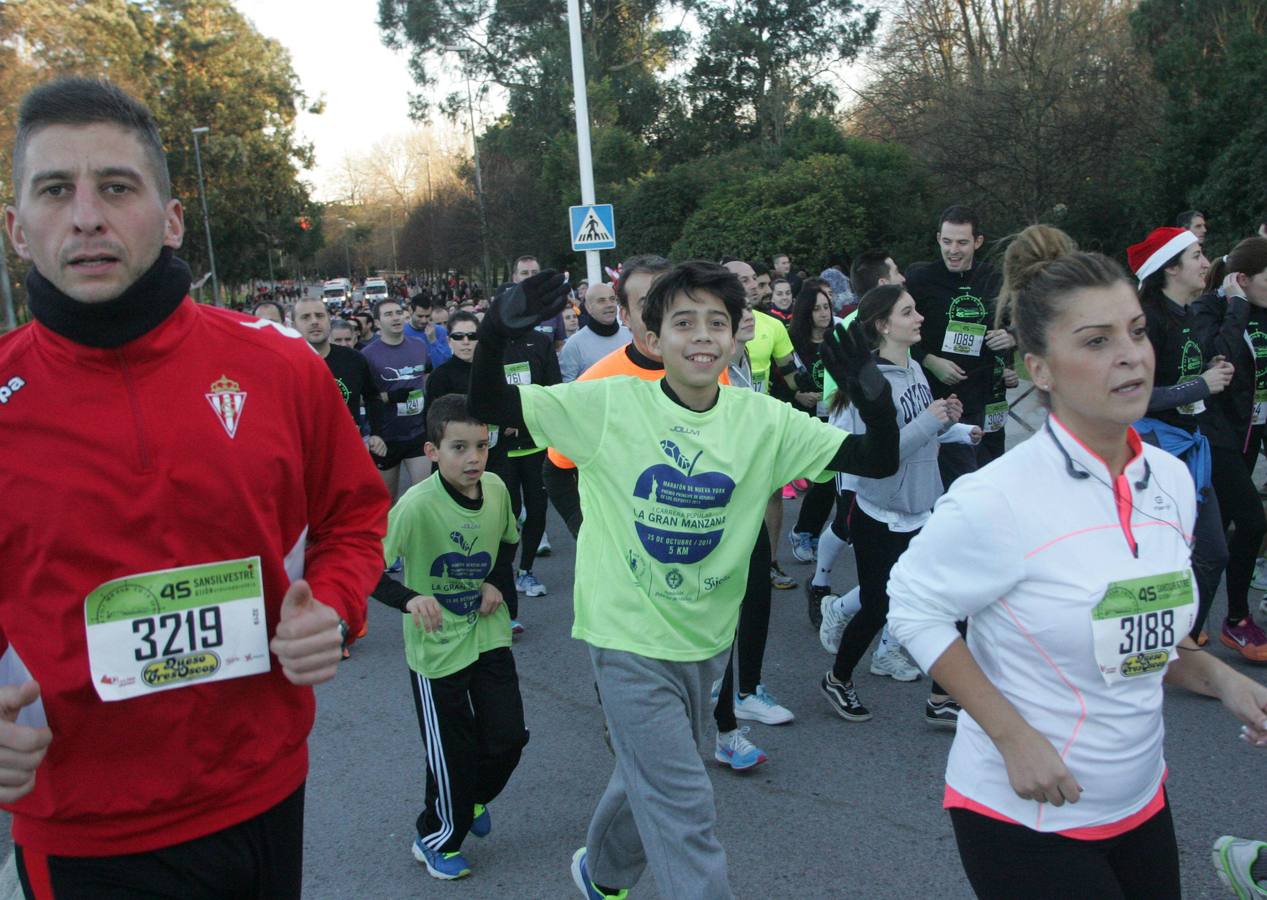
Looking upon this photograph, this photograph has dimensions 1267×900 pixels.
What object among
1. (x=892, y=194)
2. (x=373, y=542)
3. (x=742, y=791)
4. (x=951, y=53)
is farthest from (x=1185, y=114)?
(x=373, y=542)

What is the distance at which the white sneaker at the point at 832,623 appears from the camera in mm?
5715

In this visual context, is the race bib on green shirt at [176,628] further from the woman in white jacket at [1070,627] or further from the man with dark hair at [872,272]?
the man with dark hair at [872,272]

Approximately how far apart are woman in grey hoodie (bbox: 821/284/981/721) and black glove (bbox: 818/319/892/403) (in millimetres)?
1559

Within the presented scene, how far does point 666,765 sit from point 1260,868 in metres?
1.69

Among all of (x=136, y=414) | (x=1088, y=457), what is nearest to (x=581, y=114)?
(x=1088, y=457)

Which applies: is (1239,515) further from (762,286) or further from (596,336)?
(762,286)

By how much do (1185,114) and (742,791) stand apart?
695 inches

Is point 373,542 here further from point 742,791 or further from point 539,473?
point 539,473

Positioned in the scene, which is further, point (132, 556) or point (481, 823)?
point (481, 823)

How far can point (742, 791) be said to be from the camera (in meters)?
4.53

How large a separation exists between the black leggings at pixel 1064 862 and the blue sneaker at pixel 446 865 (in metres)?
2.17

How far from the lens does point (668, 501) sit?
3.09m

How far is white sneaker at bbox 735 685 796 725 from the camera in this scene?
5.15 meters

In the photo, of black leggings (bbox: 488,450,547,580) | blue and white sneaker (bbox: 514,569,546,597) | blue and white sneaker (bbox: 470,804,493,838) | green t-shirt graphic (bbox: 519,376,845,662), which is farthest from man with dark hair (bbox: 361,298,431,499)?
green t-shirt graphic (bbox: 519,376,845,662)
